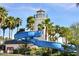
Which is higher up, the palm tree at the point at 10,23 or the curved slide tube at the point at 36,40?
the palm tree at the point at 10,23

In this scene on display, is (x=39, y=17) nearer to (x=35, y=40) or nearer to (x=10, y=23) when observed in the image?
(x=35, y=40)

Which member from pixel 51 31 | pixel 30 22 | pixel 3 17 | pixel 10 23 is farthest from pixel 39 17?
pixel 3 17

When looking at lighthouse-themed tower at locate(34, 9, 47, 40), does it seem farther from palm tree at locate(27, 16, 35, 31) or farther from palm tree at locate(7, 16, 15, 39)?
palm tree at locate(7, 16, 15, 39)

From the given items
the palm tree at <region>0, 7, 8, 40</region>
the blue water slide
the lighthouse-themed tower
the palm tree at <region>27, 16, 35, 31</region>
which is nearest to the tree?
the blue water slide

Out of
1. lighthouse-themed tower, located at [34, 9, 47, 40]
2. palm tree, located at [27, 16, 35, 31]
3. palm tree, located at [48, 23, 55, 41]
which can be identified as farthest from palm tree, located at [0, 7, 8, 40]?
palm tree, located at [48, 23, 55, 41]

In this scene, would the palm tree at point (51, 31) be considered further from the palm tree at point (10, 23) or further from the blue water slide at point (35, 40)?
the palm tree at point (10, 23)

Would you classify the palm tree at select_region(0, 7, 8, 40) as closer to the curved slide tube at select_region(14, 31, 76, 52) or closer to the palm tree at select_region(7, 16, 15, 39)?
the palm tree at select_region(7, 16, 15, 39)

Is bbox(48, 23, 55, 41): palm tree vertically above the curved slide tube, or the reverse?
bbox(48, 23, 55, 41): palm tree

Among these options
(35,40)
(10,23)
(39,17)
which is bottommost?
(35,40)

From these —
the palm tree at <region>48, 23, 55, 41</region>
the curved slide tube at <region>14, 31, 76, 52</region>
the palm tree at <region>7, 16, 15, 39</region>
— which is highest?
the palm tree at <region>7, 16, 15, 39</region>

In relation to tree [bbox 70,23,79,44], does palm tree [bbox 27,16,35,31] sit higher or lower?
higher

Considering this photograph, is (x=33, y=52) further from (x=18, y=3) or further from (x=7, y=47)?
(x=18, y=3)

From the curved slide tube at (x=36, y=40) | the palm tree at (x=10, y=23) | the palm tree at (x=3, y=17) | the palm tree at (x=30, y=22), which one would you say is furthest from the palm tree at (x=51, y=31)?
the palm tree at (x=3, y=17)

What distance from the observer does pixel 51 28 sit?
12.5ft
